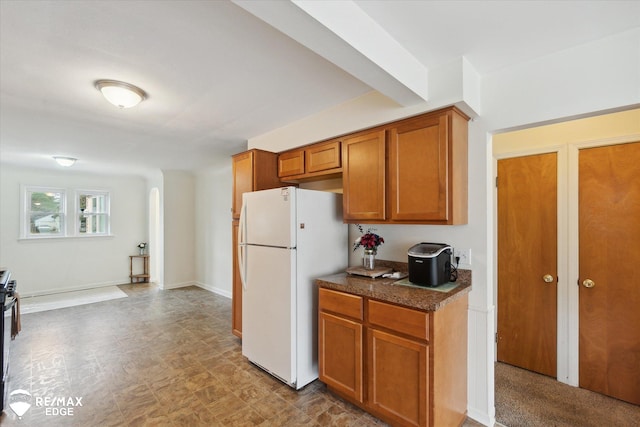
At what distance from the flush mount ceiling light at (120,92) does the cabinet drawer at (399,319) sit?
2357 millimetres

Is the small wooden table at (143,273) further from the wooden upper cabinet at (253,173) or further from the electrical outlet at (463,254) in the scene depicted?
the electrical outlet at (463,254)

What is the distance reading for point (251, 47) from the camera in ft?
5.69

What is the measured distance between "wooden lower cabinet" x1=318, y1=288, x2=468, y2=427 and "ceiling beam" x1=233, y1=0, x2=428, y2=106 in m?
1.41

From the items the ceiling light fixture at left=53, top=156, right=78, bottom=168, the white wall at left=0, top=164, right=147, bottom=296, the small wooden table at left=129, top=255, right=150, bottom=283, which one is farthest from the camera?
the small wooden table at left=129, top=255, right=150, bottom=283

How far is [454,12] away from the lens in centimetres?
146

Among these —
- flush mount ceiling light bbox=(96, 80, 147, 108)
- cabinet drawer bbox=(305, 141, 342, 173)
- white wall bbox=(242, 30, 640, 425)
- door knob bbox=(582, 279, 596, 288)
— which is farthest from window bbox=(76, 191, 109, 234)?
door knob bbox=(582, 279, 596, 288)

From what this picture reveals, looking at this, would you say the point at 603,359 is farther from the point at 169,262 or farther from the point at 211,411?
the point at 169,262

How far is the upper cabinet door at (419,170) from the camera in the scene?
1971 mm

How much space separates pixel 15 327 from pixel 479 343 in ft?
14.8

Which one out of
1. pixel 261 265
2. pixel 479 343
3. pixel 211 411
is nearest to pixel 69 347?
pixel 211 411

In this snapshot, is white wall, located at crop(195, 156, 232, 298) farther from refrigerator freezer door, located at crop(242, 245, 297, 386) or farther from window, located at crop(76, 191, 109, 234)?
refrigerator freezer door, located at crop(242, 245, 297, 386)

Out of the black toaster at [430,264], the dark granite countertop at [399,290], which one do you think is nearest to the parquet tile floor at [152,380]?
the dark granite countertop at [399,290]

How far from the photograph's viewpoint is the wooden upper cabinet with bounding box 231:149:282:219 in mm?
3141

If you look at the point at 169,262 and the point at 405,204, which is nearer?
the point at 405,204
